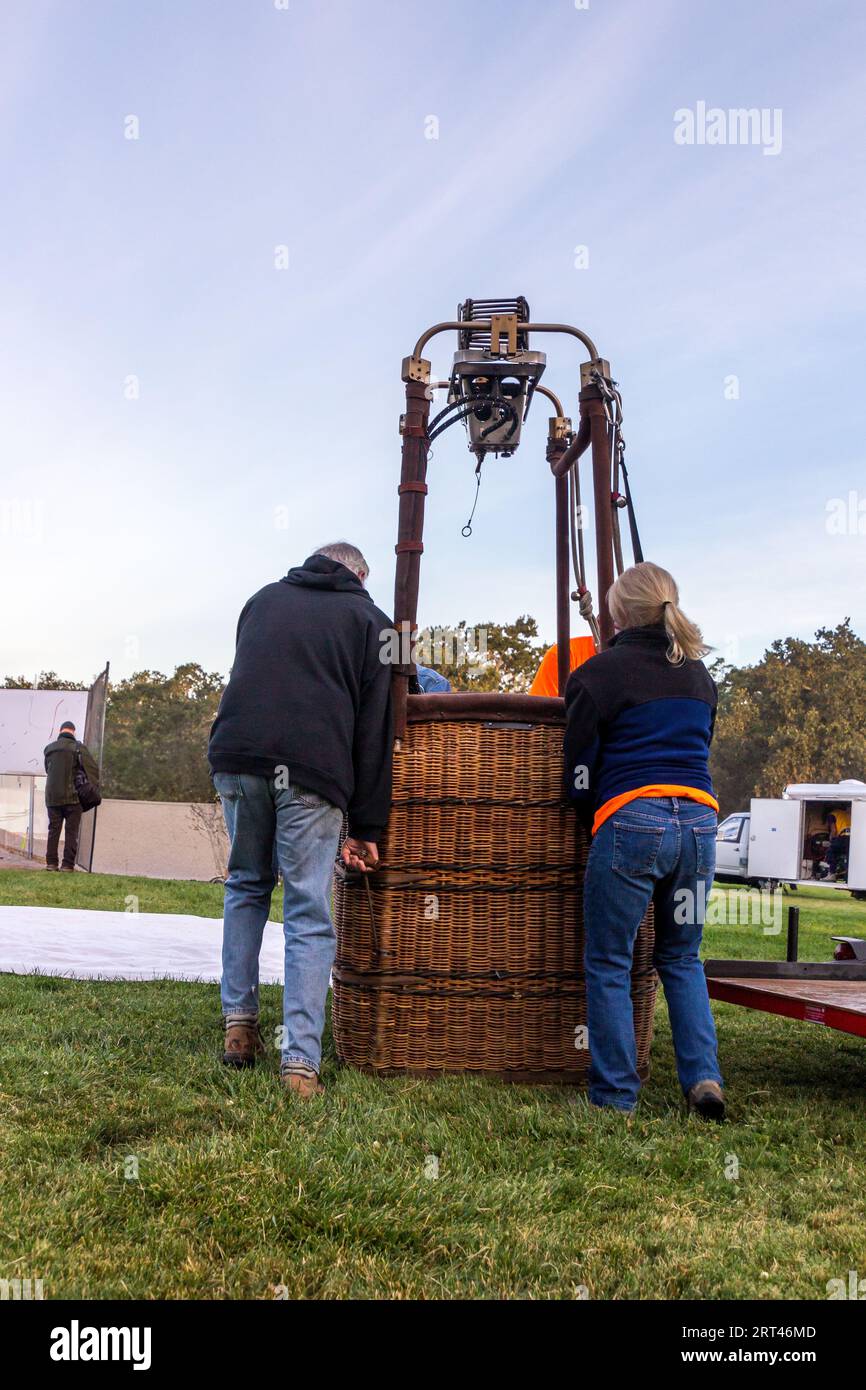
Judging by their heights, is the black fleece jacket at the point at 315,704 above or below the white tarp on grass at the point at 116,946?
above

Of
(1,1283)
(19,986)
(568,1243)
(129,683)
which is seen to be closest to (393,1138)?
(568,1243)

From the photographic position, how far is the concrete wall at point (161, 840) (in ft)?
47.6

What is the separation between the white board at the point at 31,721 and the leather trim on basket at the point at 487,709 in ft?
43.3

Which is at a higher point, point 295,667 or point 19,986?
point 295,667

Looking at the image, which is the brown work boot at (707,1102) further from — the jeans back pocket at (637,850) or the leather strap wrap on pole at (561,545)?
the leather strap wrap on pole at (561,545)

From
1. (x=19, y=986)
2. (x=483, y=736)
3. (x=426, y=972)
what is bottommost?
(x=19, y=986)

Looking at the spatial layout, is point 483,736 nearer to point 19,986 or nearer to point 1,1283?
point 1,1283

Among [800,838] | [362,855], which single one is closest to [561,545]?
[362,855]

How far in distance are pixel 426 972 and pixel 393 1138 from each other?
0.73 metres

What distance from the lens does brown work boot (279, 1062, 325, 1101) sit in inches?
112

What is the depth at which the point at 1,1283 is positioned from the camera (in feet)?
5.55

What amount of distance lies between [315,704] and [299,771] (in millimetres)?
188

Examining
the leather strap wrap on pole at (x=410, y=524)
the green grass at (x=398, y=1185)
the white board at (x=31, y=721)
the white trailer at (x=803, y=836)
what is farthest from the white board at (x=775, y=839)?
the leather strap wrap on pole at (x=410, y=524)

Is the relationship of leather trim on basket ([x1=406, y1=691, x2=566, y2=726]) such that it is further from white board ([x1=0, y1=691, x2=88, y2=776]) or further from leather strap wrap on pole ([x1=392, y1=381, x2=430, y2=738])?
white board ([x1=0, y1=691, x2=88, y2=776])
